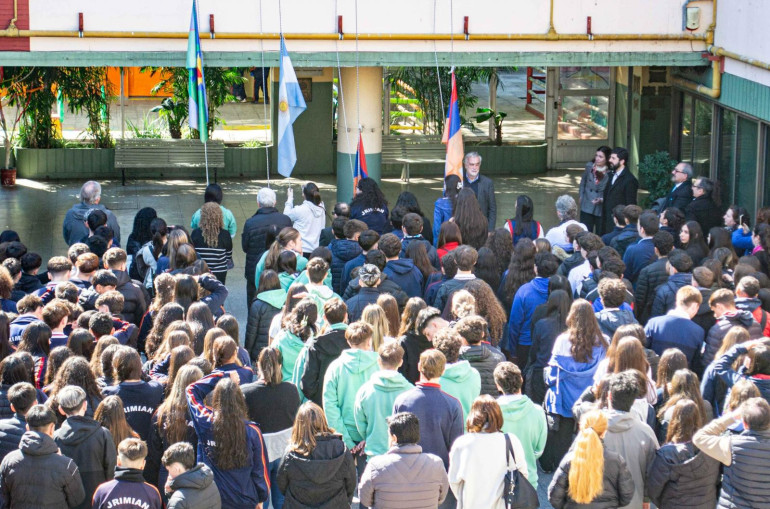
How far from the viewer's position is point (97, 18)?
45.2ft

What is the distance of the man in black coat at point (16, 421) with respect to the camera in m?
6.43

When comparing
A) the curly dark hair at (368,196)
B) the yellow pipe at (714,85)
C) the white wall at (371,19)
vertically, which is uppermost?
the white wall at (371,19)

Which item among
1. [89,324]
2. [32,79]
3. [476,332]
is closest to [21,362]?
[89,324]

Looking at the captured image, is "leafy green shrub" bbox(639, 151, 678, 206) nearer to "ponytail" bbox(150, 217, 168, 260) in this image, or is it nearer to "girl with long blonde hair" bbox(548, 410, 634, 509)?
"ponytail" bbox(150, 217, 168, 260)

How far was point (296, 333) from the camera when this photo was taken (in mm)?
7887

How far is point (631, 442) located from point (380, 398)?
155 centimetres

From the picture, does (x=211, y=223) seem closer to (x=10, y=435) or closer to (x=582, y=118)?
(x=10, y=435)

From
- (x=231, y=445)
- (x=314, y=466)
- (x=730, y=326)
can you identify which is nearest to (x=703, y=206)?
(x=730, y=326)

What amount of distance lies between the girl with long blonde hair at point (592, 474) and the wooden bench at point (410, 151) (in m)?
14.2

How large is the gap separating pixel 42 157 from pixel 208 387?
14.2 metres

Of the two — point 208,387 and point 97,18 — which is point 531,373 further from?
point 97,18

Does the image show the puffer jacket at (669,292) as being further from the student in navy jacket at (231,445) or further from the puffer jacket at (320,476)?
the student in navy jacket at (231,445)

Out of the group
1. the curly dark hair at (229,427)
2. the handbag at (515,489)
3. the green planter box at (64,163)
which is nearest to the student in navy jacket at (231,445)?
the curly dark hair at (229,427)

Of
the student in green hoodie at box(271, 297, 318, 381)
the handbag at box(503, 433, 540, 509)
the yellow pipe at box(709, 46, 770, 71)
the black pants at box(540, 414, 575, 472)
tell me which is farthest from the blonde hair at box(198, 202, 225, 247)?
the yellow pipe at box(709, 46, 770, 71)
